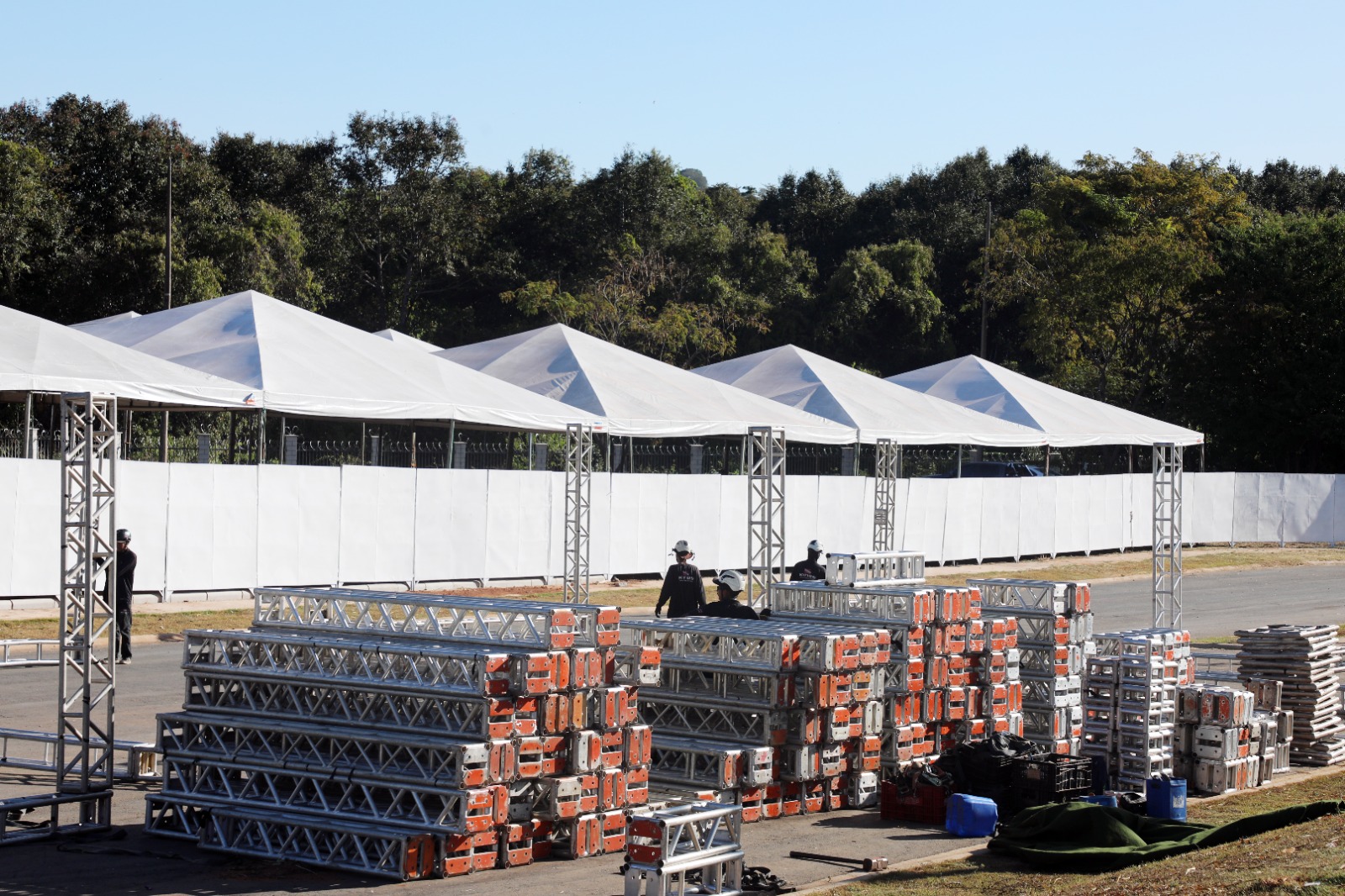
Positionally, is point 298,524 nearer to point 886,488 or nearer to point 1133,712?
point 886,488

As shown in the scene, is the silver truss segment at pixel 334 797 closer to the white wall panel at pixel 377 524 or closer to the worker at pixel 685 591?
the worker at pixel 685 591

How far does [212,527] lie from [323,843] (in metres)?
16.2

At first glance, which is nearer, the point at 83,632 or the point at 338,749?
the point at 338,749

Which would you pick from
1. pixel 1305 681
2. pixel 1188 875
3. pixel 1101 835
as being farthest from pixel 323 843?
pixel 1305 681

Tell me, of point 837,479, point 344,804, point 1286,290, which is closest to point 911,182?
point 1286,290

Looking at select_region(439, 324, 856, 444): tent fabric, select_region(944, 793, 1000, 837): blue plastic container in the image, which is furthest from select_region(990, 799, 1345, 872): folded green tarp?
select_region(439, 324, 856, 444): tent fabric

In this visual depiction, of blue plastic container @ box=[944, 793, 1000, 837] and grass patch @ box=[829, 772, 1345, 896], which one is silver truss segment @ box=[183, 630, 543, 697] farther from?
blue plastic container @ box=[944, 793, 1000, 837]

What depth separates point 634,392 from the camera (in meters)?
36.5

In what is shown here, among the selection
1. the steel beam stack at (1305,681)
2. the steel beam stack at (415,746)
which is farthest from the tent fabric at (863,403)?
the steel beam stack at (415,746)

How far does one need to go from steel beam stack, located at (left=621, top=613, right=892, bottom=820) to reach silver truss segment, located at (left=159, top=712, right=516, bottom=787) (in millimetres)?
2595

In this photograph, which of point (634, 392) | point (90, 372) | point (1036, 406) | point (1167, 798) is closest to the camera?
point (1167, 798)

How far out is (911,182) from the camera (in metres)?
81.2

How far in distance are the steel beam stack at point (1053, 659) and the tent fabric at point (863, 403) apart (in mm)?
21678

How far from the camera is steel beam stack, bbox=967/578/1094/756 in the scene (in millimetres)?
15641
